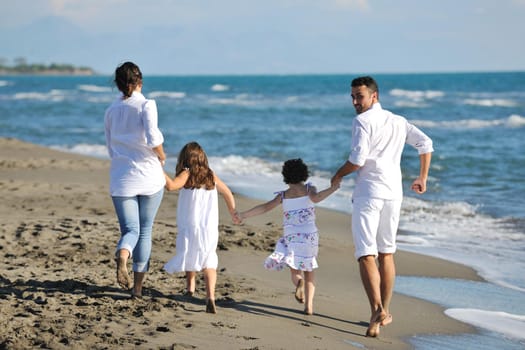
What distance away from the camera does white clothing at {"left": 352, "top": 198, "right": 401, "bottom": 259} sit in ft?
17.3

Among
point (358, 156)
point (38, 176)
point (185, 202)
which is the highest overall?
point (358, 156)

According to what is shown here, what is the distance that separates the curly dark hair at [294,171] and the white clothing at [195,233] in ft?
1.98

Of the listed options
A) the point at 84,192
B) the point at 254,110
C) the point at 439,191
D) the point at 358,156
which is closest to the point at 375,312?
the point at 358,156

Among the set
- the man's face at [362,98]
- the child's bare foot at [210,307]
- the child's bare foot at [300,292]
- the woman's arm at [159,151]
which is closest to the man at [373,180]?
the man's face at [362,98]

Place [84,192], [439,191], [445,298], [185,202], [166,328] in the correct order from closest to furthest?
[166,328]
[185,202]
[445,298]
[84,192]
[439,191]

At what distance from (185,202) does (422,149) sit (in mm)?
1797

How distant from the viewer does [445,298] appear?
666 cm

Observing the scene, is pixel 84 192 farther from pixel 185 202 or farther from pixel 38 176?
pixel 185 202

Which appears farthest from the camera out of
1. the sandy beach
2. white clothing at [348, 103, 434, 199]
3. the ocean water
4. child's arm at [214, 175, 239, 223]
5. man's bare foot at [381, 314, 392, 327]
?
the ocean water

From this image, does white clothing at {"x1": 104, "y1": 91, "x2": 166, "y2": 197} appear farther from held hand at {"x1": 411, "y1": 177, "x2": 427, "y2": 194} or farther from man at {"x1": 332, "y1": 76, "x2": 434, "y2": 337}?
held hand at {"x1": 411, "y1": 177, "x2": 427, "y2": 194}

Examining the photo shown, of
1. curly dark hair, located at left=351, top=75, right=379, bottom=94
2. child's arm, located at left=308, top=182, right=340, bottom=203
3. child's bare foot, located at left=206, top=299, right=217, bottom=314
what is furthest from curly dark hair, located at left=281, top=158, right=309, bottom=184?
child's bare foot, located at left=206, top=299, right=217, bottom=314

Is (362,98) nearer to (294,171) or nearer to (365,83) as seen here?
(365,83)

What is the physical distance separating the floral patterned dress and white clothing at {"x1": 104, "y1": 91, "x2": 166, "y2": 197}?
1035mm

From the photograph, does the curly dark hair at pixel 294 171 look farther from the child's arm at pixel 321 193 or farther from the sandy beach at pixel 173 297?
the sandy beach at pixel 173 297
